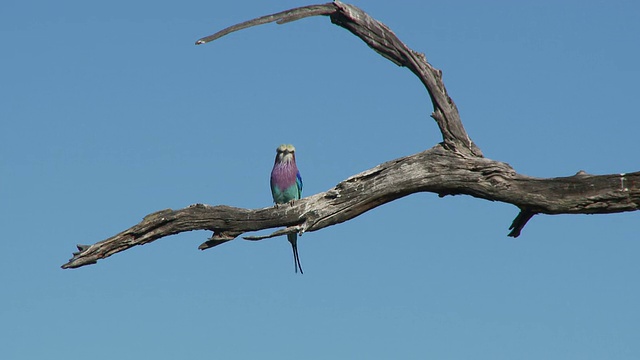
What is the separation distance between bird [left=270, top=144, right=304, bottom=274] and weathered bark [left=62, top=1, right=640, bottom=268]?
6.81 ft

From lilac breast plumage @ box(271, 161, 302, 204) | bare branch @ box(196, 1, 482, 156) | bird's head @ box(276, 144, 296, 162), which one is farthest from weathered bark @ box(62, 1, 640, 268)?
bird's head @ box(276, 144, 296, 162)

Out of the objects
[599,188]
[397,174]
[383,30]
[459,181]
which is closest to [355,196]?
[397,174]

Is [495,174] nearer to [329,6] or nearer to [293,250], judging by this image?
[329,6]

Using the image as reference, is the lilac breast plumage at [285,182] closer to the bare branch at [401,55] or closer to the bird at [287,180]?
the bird at [287,180]

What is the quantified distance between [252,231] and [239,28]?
5.50ft

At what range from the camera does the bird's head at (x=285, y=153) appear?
392 inches

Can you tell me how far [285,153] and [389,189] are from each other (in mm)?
2589

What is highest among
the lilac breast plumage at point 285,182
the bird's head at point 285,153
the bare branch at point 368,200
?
the bird's head at point 285,153

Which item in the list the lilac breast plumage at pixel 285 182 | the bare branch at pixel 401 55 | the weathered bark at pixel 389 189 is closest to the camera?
the weathered bark at pixel 389 189

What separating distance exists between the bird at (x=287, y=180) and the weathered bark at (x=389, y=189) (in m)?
2.08

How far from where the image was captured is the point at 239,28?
7621mm

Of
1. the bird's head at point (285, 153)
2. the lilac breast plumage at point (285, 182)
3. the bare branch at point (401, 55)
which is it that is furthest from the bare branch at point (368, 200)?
the bird's head at point (285, 153)

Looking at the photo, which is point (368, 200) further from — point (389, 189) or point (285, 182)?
point (285, 182)

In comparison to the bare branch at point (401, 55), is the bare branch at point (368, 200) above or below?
below
